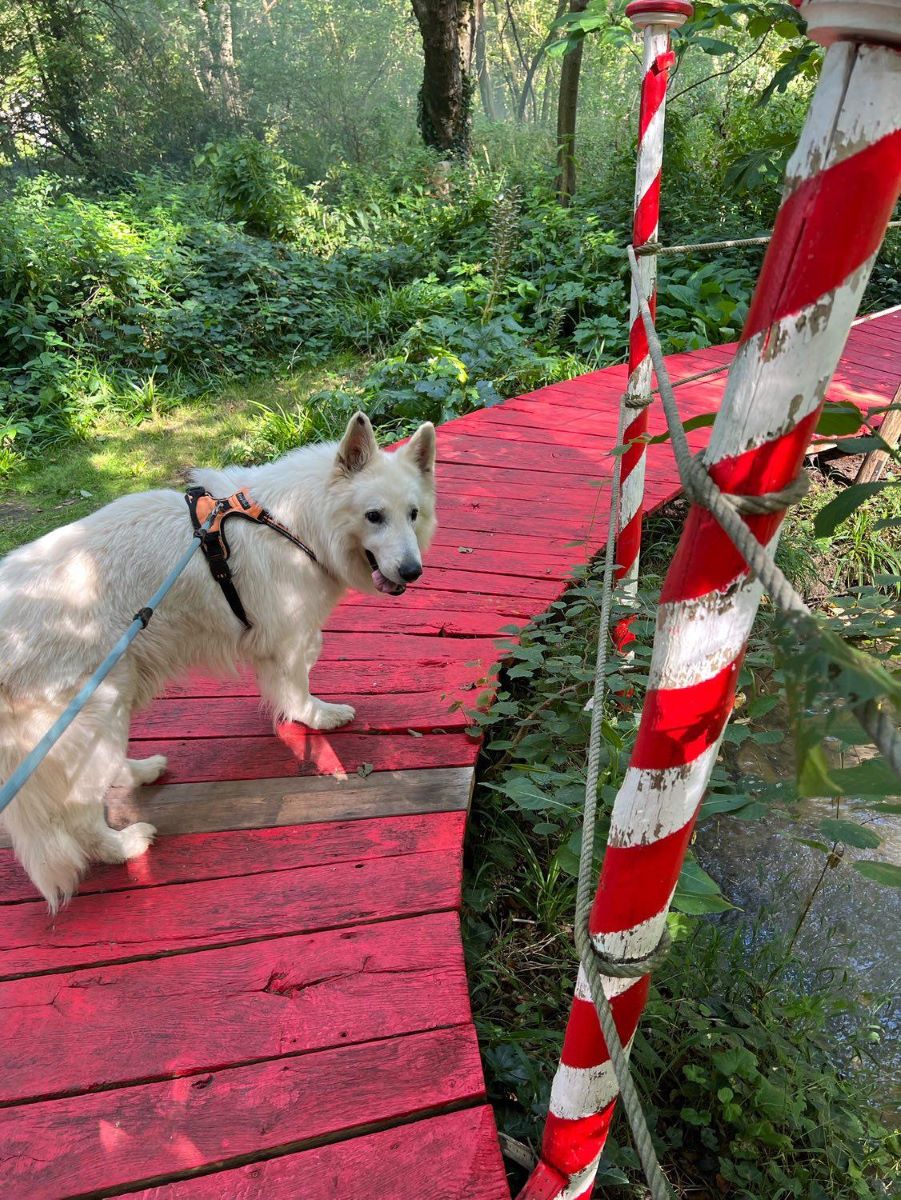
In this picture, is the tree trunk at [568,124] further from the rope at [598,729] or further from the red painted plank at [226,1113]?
the red painted plank at [226,1113]

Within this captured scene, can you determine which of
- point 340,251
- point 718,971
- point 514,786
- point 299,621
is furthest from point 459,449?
point 340,251

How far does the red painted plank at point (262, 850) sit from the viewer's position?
2125 millimetres

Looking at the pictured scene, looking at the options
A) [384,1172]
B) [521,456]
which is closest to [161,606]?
[384,1172]

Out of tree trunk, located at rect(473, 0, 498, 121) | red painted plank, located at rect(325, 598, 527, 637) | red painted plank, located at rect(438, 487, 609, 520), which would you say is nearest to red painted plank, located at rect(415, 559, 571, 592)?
red painted plank, located at rect(325, 598, 527, 637)

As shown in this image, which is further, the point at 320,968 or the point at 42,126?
the point at 42,126

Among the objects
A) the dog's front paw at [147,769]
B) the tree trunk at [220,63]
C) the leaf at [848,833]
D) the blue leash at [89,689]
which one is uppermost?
the tree trunk at [220,63]

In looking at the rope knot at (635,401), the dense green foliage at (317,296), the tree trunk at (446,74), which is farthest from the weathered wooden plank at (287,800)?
the tree trunk at (446,74)

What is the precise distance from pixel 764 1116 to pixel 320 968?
113cm

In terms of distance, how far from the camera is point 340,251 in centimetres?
874

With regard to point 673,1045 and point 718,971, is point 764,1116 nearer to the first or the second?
point 673,1045

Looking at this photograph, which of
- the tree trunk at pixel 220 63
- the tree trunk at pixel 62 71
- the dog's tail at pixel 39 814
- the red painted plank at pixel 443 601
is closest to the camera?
the dog's tail at pixel 39 814

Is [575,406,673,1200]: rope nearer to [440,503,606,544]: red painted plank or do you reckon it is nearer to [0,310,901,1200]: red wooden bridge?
[0,310,901,1200]: red wooden bridge

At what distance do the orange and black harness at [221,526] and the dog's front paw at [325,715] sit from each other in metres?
0.41

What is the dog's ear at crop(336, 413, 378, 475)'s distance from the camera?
248 cm
